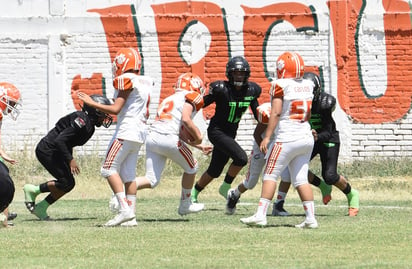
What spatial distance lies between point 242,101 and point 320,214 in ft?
5.78

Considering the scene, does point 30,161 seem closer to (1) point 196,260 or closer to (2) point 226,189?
(2) point 226,189

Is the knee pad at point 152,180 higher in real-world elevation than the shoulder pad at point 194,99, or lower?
lower

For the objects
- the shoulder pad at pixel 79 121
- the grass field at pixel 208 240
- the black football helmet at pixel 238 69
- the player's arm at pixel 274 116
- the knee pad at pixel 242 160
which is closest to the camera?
the grass field at pixel 208 240

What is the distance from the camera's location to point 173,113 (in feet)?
42.1

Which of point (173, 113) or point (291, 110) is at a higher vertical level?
point (291, 110)

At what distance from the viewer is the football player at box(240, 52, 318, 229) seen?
1139 cm

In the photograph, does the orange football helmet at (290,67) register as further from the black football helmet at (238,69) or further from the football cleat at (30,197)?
the football cleat at (30,197)

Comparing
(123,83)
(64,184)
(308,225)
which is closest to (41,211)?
(64,184)

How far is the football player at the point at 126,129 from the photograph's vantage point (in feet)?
38.4

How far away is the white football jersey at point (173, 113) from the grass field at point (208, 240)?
110 cm

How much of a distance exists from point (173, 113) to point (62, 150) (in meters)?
1.41

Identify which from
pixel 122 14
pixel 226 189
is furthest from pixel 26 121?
pixel 226 189

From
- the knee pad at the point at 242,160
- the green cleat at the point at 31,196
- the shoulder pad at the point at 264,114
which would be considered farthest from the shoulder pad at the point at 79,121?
the knee pad at the point at 242,160

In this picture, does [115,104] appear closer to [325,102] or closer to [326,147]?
[325,102]
